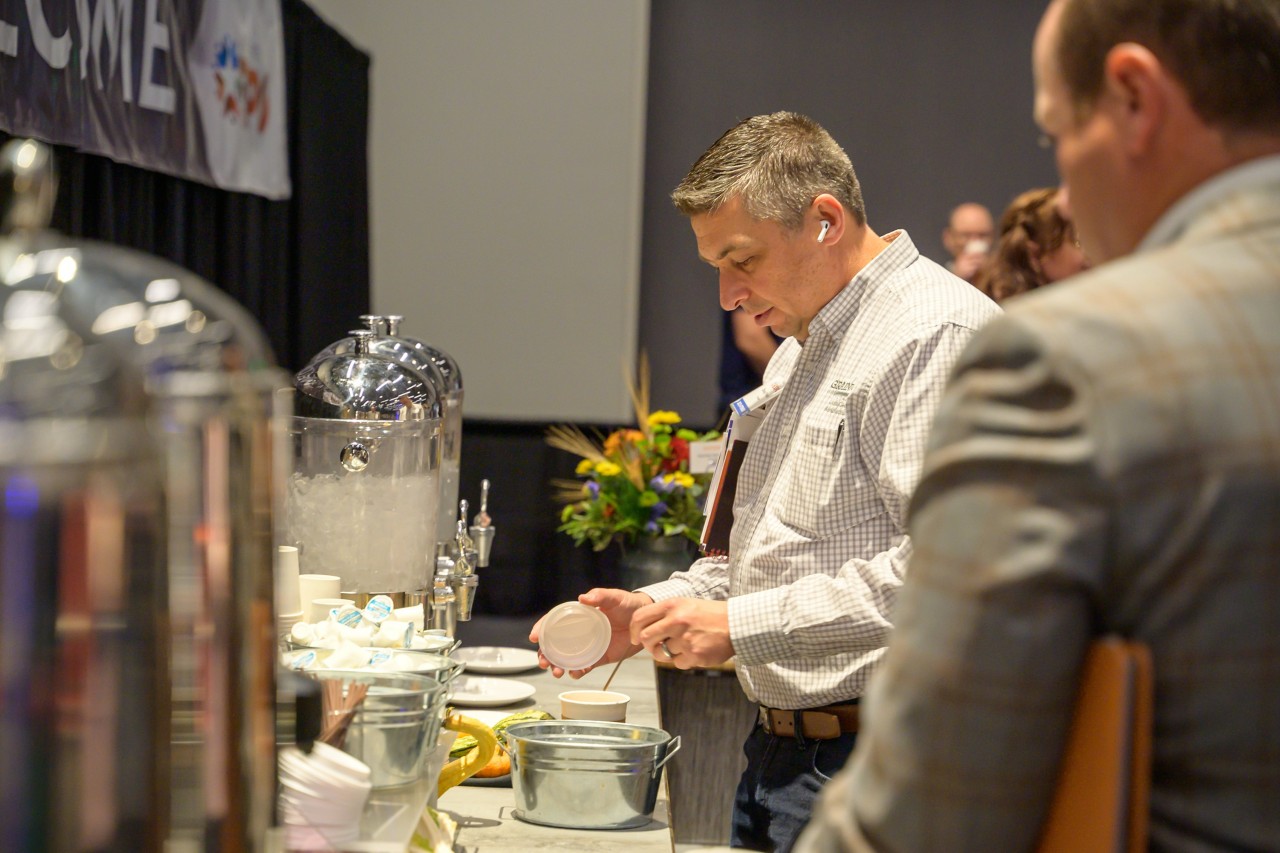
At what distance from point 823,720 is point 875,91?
4.94 m

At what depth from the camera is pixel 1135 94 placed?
73 cm

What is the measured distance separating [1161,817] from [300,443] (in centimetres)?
156

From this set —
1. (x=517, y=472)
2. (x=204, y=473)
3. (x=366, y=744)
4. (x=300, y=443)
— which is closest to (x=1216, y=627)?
(x=204, y=473)

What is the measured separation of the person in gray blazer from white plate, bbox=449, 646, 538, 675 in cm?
199

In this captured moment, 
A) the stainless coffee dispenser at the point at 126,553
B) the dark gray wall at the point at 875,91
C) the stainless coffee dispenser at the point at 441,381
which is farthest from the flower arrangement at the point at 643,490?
the dark gray wall at the point at 875,91

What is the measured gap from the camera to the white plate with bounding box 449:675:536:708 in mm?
2311

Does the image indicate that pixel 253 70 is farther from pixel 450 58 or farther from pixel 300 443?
pixel 300 443

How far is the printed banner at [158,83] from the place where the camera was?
2.97 meters

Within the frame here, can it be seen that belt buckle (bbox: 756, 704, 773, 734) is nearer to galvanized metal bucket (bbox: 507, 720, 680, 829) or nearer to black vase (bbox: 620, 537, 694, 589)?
galvanized metal bucket (bbox: 507, 720, 680, 829)

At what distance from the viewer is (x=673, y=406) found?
6.36 m

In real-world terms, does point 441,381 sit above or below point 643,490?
above

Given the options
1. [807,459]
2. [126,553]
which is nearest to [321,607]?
[807,459]

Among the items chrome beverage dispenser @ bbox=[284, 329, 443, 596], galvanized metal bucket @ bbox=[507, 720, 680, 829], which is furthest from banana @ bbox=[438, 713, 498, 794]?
chrome beverage dispenser @ bbox=[284, 329, 443, 596]

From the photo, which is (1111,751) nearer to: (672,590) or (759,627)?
(759,627)
